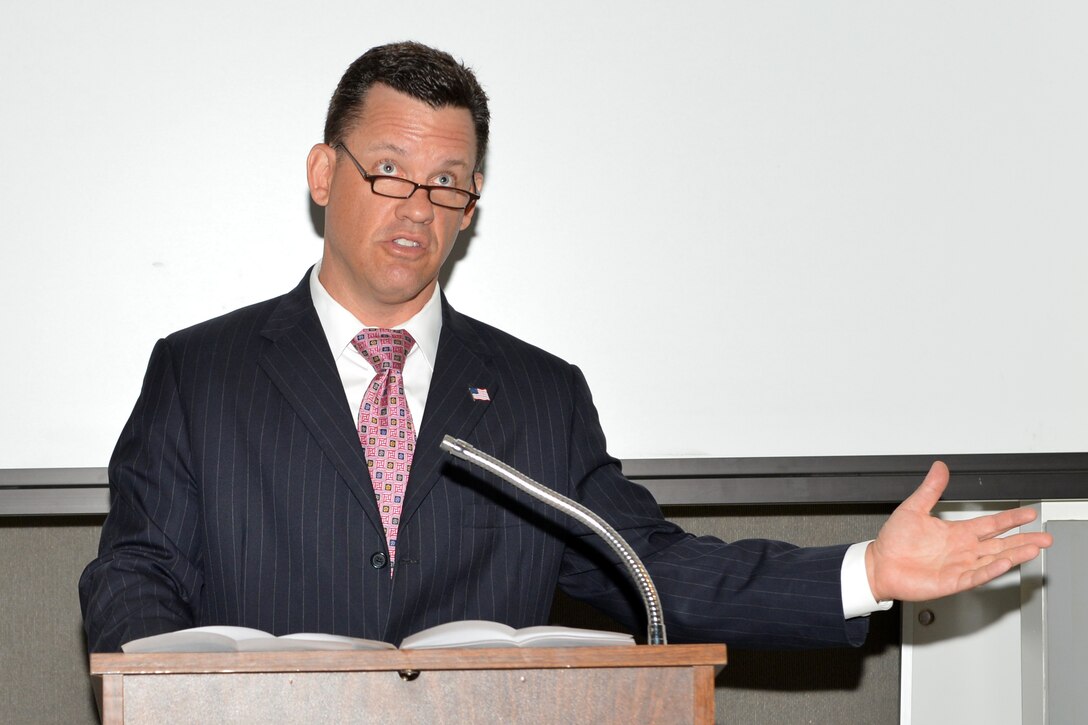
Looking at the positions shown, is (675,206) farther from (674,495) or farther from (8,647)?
(8,647)

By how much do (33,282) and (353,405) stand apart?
0.70m

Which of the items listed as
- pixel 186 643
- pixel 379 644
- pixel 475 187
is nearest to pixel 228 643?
pixel 186 643

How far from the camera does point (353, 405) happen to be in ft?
6.18

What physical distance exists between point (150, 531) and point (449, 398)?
48cm

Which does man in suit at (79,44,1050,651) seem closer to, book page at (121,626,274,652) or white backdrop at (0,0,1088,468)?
white backdrop at (0,0,1088,468)

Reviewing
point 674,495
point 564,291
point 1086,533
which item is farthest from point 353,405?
point 1086,533

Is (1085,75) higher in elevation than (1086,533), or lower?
higher

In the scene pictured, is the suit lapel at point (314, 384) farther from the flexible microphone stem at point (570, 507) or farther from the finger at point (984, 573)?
the finger at point (984, 573)

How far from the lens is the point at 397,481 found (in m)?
1.83

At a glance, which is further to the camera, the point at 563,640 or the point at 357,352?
the point at 357,352

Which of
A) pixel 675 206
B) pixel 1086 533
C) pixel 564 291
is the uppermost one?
pixel 675 206

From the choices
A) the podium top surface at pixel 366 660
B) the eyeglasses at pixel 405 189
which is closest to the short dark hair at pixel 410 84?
the eyeglasses at pixel 405 189

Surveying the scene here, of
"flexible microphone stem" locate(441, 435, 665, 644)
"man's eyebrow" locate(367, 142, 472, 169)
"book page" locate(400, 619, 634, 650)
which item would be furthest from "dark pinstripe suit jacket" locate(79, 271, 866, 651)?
"book page" locate(400, 619, 634, 650)

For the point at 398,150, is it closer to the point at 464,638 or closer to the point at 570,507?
the point at 570,507
